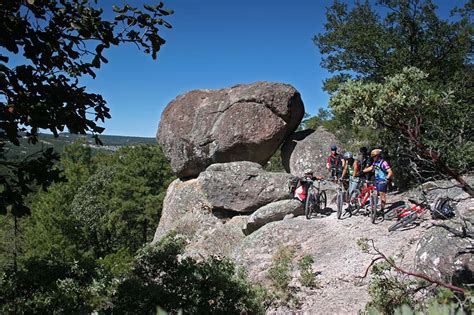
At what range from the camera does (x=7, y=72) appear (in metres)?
2.93

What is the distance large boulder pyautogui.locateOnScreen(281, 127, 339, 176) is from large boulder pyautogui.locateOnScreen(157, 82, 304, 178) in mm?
586

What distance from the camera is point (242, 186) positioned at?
15039 mm

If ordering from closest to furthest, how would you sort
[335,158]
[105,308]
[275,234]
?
[105,308]
[275,234]
[335,158]

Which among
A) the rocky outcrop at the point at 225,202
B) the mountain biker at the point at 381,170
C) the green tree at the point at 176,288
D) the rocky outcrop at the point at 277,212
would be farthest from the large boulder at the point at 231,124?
the green tree at the point at 176,288

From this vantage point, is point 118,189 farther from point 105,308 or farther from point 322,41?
point 105,308

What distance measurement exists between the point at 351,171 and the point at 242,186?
476cm

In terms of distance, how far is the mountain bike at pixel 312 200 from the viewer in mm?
11906

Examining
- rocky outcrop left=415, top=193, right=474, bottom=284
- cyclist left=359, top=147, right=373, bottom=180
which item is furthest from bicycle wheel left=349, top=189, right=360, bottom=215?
rocky outcrop left=415, top=193, right=474, bottom=284

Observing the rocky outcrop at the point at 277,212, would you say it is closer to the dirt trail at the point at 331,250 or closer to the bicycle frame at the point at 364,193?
the dirt trail at the point at 331,250

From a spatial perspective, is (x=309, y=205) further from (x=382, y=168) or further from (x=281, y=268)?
(x=281, y=268)

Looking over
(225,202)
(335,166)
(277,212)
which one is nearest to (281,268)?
(277,212)

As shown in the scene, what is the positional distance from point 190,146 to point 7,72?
1455 cm

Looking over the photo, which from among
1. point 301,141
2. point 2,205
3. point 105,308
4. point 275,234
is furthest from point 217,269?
point 301,141

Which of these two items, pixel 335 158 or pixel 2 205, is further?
pixel 335 158
